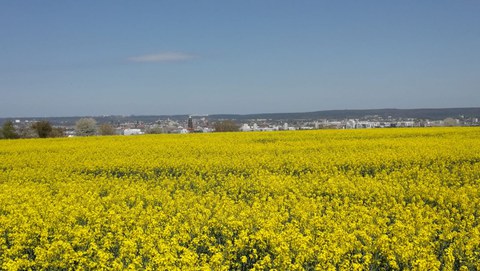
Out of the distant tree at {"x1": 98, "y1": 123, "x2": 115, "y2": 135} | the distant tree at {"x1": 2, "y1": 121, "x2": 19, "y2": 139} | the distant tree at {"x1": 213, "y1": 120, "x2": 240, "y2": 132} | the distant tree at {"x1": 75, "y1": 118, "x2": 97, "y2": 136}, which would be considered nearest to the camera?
the distant tree at {"x1": 2, "y1": 121, "x2": 19, "y2": 139}

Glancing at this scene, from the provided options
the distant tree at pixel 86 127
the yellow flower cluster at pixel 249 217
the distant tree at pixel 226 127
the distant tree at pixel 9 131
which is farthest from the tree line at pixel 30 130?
the yellow flower cluster at pixel 249 217

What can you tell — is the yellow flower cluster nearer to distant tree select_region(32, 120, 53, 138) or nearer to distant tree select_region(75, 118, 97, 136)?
distant tree select_region(32, 120, 53, 138)

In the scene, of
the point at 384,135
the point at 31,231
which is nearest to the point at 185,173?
the point at 31,231

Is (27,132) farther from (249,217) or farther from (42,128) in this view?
(249,217)

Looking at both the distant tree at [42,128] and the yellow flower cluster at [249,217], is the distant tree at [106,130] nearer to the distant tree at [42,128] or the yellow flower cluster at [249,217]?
the distant tree at [42,128]

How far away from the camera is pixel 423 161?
1659cm

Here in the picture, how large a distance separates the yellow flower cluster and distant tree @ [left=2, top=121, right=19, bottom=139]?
40.2m

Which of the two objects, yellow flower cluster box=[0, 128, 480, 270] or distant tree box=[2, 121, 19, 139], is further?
distant tree box=[2, 121, 19, 139]

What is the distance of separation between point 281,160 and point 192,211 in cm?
836

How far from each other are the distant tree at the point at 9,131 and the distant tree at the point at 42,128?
242cm

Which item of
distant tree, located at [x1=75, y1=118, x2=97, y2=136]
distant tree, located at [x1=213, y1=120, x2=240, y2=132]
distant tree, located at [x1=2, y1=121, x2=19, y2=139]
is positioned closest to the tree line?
distant tree, located at [x1=2, y1=121, x2=19, y2=139]

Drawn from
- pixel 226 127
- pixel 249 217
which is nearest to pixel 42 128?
pixel 226 127

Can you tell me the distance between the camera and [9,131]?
5550cm

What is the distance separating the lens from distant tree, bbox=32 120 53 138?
181ft
